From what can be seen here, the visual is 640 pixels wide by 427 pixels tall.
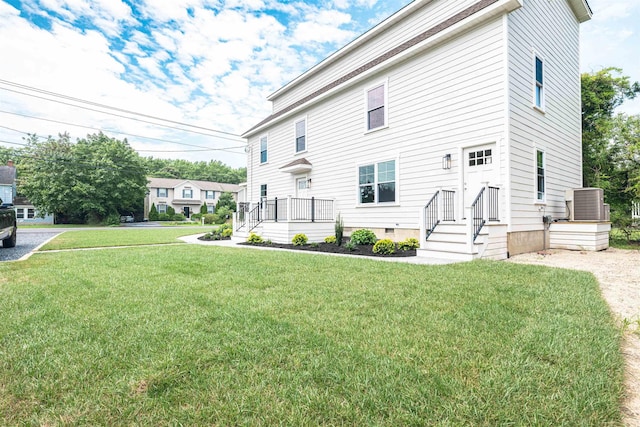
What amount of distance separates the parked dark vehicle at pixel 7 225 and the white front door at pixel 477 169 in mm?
11573

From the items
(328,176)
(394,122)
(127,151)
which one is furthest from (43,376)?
(127,151)

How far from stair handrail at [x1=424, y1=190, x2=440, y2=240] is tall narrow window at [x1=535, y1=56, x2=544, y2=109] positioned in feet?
13.2

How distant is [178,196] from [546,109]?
1659 inches

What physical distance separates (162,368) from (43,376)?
0.69 meters

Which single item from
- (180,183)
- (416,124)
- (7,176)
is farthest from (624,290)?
(180,183)

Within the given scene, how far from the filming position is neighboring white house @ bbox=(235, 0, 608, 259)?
7129 mm

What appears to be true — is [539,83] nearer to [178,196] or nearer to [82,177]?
[82,177]

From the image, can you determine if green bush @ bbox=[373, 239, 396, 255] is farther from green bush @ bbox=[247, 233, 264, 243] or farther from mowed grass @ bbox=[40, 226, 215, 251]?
mowed grass @ bbox=[40, 226, 215, 251]

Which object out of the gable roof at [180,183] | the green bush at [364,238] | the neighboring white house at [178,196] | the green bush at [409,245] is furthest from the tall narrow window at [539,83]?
the neighboring white house at [178,196]

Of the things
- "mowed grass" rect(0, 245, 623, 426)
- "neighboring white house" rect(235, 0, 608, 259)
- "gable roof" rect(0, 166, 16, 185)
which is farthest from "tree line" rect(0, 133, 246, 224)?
"mowed grass" rect(0, 245, 623, 426)

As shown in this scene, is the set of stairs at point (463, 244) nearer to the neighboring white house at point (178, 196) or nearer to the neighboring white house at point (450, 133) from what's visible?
the neighboring white house at point (450, 133)

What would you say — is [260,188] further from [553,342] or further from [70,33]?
[553,342]

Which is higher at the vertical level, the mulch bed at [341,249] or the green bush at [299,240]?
the green bush at [299,240]

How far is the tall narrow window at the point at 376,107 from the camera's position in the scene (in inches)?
388
